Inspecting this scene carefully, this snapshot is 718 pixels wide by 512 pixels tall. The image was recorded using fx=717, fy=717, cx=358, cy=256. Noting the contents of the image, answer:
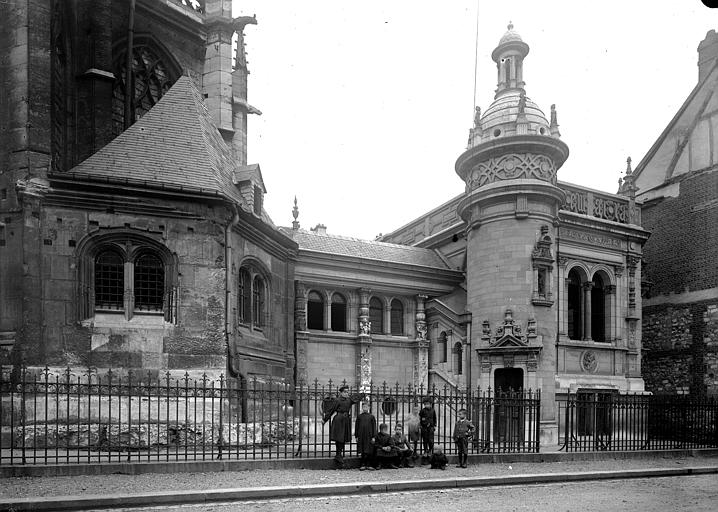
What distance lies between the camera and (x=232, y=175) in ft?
70.4

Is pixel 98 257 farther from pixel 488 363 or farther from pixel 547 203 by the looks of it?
pixel 547 203

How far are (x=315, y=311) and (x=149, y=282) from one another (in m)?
8.94

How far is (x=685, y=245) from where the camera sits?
29344 mm

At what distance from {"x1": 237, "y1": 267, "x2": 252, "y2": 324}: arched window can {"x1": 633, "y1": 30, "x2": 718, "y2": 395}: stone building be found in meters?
18.1

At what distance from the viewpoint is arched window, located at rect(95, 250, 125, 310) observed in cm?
1802

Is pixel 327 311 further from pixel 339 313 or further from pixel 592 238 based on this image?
pixel 592 238

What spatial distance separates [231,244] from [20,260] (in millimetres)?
5210

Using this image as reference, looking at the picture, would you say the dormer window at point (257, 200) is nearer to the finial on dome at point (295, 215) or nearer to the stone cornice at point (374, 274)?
the stone cornice at point (374, 274)

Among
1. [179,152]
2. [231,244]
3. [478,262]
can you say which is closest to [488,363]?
[478,262]

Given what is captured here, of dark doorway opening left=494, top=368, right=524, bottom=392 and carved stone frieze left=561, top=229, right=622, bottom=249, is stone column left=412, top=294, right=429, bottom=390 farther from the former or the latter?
carved stone frieze left=561, top=229, right=622, bottom=249

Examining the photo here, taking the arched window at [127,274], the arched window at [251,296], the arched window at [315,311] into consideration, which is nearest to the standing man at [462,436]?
the arched window at [251,296]

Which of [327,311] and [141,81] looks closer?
[141,81]

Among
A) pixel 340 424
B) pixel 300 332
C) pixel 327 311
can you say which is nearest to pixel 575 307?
pixel 327 311

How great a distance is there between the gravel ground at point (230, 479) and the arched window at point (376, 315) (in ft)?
36.6
